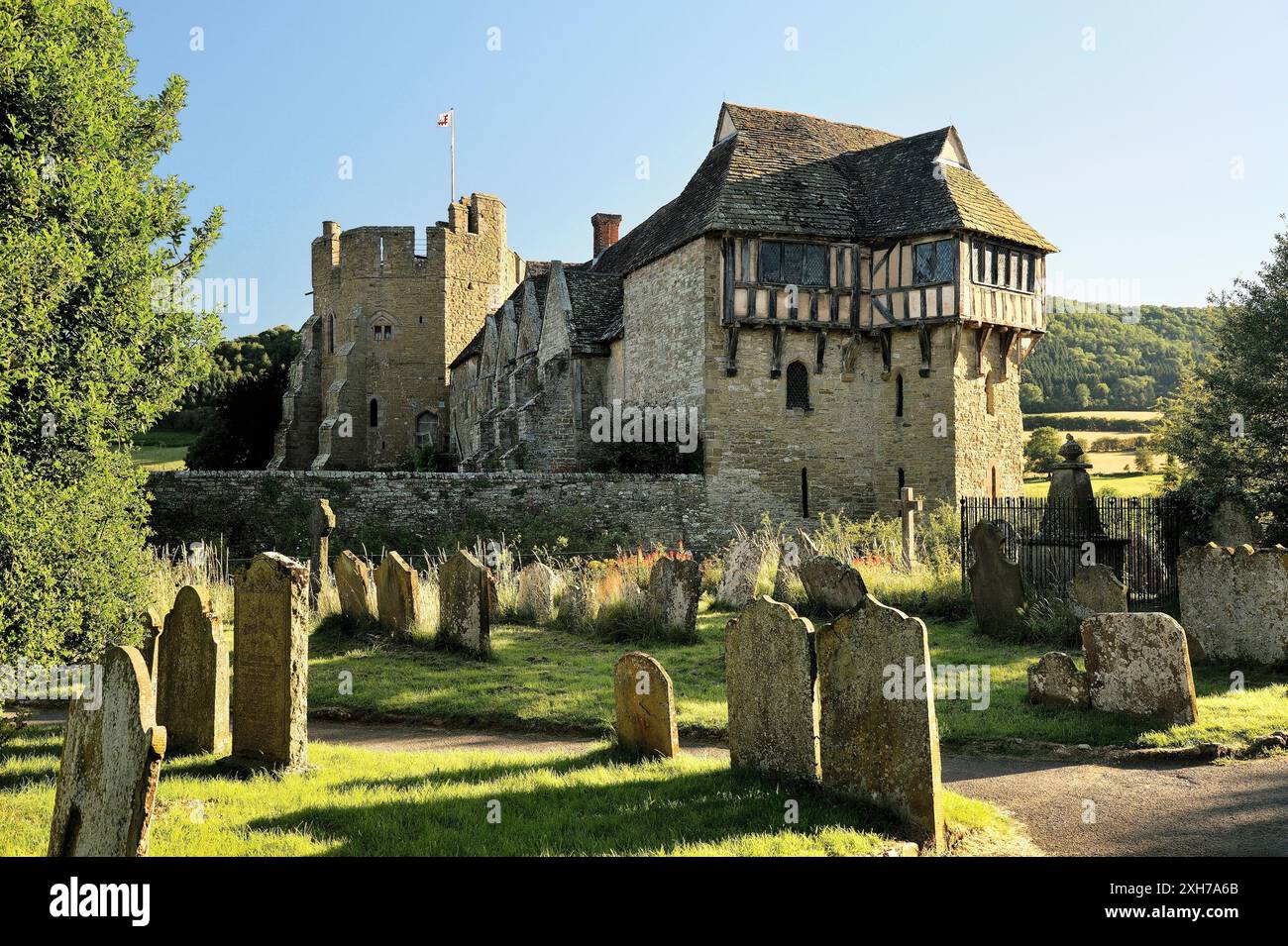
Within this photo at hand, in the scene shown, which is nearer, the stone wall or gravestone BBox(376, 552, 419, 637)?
gravestone BBox(376, 552, 419, 637)

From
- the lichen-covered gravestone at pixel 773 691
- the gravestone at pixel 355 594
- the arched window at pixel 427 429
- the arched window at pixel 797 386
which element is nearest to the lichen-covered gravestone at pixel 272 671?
the lichen-covered gravestone at pixel 773 691

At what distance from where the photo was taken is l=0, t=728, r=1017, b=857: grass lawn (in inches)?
221

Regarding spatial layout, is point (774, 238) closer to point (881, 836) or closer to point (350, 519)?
point (350, 519)

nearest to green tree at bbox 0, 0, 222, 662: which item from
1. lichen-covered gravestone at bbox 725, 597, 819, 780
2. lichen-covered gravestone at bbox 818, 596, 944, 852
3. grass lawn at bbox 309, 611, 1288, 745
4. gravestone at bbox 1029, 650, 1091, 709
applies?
grass lawn at bbox 309, 611, 1288, 745

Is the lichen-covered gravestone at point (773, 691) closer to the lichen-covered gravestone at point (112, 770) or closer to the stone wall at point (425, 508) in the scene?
the lichen-covered gravestone at point (112, 770)

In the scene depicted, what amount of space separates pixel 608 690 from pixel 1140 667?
542 centimetres

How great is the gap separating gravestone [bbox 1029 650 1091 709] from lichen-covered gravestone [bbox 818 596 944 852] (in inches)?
152

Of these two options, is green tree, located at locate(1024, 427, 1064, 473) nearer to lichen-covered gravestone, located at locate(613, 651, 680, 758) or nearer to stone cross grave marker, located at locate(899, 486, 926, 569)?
stone cross grave marker, located at locate(899, 486, 926, 569)

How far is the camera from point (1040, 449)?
5247 centimetres

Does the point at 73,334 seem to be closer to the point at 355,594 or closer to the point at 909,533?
the point at 355,594

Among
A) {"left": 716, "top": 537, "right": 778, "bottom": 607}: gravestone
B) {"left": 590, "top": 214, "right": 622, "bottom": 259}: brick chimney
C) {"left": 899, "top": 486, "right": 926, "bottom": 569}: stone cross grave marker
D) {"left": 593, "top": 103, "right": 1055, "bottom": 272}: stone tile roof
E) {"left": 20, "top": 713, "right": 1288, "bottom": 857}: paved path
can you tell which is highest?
{"left": 590, "top": 214, "right": 622, "bottom": 259}: brick chimney

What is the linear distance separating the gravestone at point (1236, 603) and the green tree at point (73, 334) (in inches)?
464

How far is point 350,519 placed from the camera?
2314cm

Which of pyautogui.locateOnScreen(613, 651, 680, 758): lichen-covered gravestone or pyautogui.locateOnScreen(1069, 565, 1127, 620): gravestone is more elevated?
pyautogui.locateOnScreen(1069, 565, 1127, 620): gravestone
